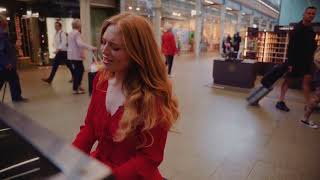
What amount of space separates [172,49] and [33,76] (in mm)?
3990

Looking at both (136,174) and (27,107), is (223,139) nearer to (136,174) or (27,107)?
(136,174)

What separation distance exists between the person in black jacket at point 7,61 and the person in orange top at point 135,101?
13.3 ft

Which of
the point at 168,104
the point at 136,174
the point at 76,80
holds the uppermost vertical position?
the point at 168,104

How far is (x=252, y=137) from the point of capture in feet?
11.0

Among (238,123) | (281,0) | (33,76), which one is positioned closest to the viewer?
(238,123)

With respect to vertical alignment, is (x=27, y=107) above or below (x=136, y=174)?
below

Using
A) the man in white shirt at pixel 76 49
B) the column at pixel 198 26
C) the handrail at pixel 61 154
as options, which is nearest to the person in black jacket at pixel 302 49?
the man in white shirt at pixel 76 49

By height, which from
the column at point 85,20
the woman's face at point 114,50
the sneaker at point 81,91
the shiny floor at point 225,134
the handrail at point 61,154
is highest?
the column at point 85,20

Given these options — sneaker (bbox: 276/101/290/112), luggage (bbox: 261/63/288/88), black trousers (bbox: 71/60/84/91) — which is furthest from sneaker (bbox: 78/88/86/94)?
sneaker (bbox: 276/101/290/112)

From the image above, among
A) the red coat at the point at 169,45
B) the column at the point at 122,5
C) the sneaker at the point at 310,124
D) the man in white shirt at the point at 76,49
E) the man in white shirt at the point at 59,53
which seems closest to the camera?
the sneaker at the point at 310,124

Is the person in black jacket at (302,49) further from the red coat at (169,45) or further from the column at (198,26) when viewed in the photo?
the column at (198,26)

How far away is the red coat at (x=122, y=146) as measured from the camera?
1019 millimetres

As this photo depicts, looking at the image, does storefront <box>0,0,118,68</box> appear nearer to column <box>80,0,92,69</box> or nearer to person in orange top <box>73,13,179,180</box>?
column <box>80,0,92,69</box>

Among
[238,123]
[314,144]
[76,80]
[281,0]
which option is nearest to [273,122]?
[238,123]
